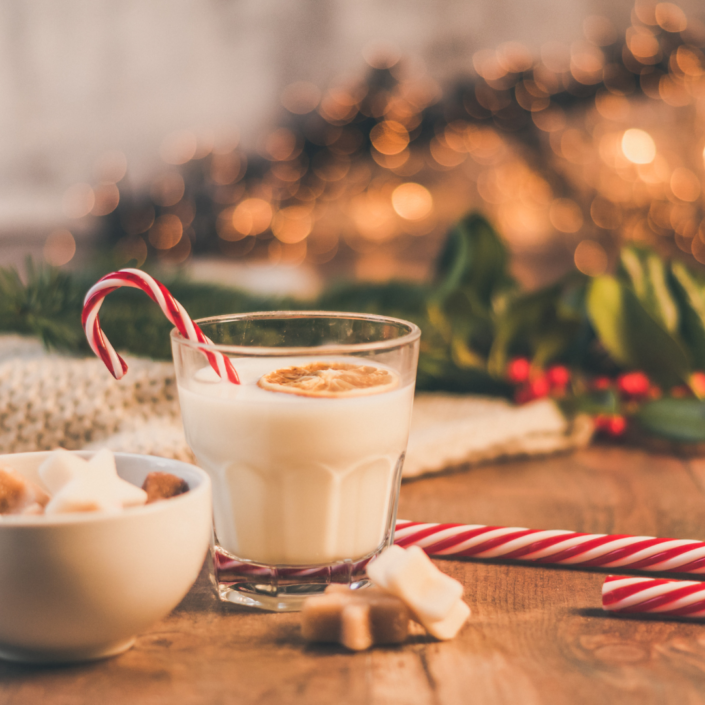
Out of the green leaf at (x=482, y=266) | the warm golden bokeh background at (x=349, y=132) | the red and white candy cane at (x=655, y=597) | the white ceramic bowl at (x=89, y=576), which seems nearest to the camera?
the white ceramic bowl at (x=89, y=576)

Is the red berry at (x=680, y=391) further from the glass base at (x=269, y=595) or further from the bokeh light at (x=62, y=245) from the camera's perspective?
the bokeh light at (x=62, y=245)

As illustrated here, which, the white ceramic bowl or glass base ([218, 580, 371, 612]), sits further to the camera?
glass base ([218, 580, 371, 612])

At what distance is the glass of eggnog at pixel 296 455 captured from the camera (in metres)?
0.65

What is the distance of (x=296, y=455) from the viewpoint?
2.15 ft

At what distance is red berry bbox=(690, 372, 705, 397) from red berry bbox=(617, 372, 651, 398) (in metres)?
0.07

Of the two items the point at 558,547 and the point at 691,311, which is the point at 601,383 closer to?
the point at 691,311

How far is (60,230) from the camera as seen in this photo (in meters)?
2.68

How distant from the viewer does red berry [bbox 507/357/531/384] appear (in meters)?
1.33

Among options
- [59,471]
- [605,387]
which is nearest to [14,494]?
[59,471]

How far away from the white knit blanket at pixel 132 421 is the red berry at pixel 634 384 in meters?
0.11

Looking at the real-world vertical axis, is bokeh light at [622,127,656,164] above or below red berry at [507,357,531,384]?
above

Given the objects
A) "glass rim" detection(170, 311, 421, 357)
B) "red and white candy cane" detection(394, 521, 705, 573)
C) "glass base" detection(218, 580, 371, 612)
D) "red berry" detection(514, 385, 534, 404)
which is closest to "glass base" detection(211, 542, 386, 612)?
"glass base" detection(218, 580, 371, 612)

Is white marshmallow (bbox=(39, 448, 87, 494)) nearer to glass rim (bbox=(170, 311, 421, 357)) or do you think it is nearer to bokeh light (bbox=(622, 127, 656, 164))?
glass rim (bbox=(170, 311, 421, 357))

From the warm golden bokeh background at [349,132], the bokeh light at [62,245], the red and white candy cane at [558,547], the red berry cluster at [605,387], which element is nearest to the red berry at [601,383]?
the red berry cluster at [605,387]
